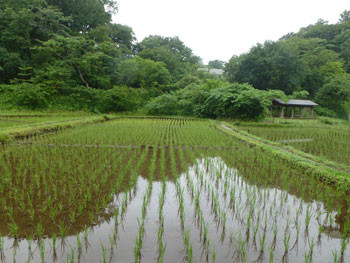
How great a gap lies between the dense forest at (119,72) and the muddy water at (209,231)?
12.4 metres

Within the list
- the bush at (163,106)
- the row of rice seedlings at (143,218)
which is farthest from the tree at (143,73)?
the row of rice seedlings at (143,218)

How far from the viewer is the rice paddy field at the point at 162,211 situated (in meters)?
2.12

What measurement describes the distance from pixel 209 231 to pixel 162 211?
0.69 metres

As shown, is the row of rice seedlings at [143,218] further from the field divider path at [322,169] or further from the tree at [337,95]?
the tree at [337,95]

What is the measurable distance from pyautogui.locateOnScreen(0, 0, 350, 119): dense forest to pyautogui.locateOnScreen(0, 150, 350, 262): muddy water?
1245 cm

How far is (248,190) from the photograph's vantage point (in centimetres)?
363

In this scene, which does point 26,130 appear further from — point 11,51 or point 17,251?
point 11,51

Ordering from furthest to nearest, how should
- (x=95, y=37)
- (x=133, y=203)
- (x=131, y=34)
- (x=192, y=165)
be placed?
1. (x=131, y=34)
2. (x=95, y=37)
3. (x=192, y=165)
4. (x=133, y=203)

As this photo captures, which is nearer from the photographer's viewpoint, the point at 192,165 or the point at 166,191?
the point at 166,191

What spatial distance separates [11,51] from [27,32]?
209 cm

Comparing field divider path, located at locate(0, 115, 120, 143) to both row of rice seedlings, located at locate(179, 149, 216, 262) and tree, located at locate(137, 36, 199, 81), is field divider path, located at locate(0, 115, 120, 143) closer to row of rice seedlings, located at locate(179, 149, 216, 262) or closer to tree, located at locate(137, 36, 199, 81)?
row of rice seedlings, located at locate(179, 149, 216, 262)

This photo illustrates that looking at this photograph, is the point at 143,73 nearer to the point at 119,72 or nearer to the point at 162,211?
the point at 119,72

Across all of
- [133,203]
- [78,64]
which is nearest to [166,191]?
[133,203]

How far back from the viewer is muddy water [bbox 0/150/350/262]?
6.79 ft
